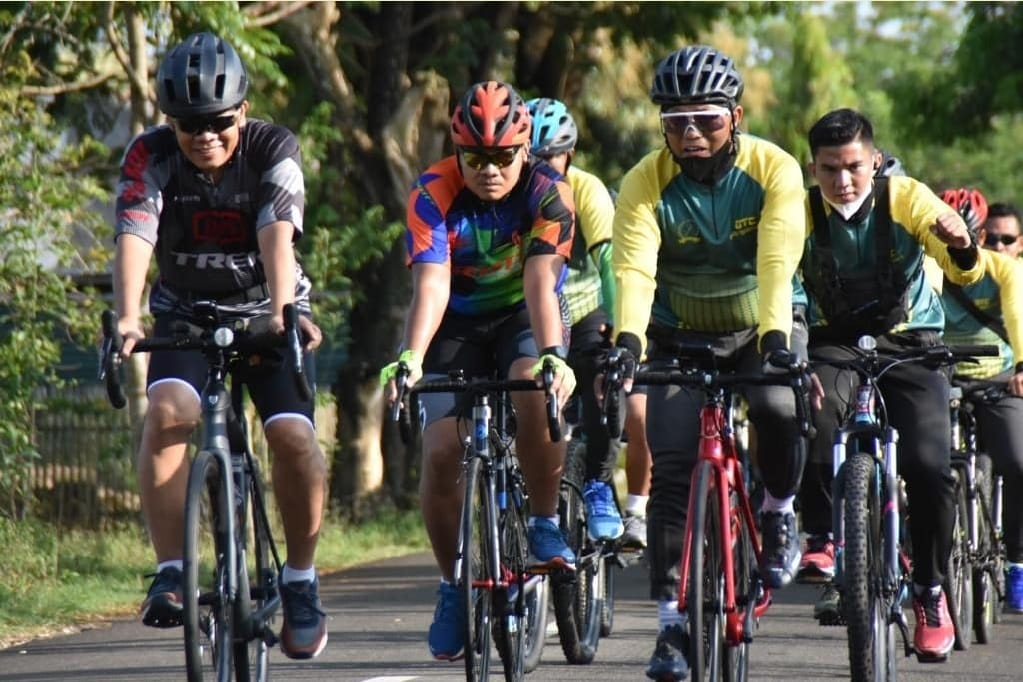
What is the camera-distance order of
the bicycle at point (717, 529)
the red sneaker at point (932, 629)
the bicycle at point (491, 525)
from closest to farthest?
the bicycle at point (717, 529), the bicycle at point (491, 525), the red sneaker at point (932, 629)

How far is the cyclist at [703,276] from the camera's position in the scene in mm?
7191

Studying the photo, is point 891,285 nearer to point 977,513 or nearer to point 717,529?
point 717,529

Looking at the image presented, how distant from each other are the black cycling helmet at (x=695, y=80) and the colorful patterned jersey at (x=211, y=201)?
1.29m

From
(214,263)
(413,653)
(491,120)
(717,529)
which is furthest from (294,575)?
(413,653)

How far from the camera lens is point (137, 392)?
1366 cm

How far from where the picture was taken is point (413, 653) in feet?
31.0

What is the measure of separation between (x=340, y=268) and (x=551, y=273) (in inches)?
356

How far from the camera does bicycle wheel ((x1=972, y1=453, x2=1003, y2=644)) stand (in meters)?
10.2

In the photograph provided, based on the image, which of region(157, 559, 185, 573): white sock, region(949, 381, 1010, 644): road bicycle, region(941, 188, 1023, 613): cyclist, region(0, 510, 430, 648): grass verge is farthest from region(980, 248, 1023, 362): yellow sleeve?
region(0, 510, 430, 648): grass verge

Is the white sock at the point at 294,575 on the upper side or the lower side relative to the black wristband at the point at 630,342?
lower

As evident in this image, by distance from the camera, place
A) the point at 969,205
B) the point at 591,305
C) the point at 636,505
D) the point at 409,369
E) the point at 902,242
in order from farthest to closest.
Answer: the point at 636,505 → the point at 591,305 → the point at 969,205 → the point at 902,242 → the point at 409,369

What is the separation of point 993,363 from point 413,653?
3.44 m

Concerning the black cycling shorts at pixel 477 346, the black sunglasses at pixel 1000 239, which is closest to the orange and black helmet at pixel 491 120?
the black cycling shorts at pixel 477 346

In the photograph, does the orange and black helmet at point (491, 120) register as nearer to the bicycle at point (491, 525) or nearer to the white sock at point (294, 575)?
the bicycle at point (491, 525)
